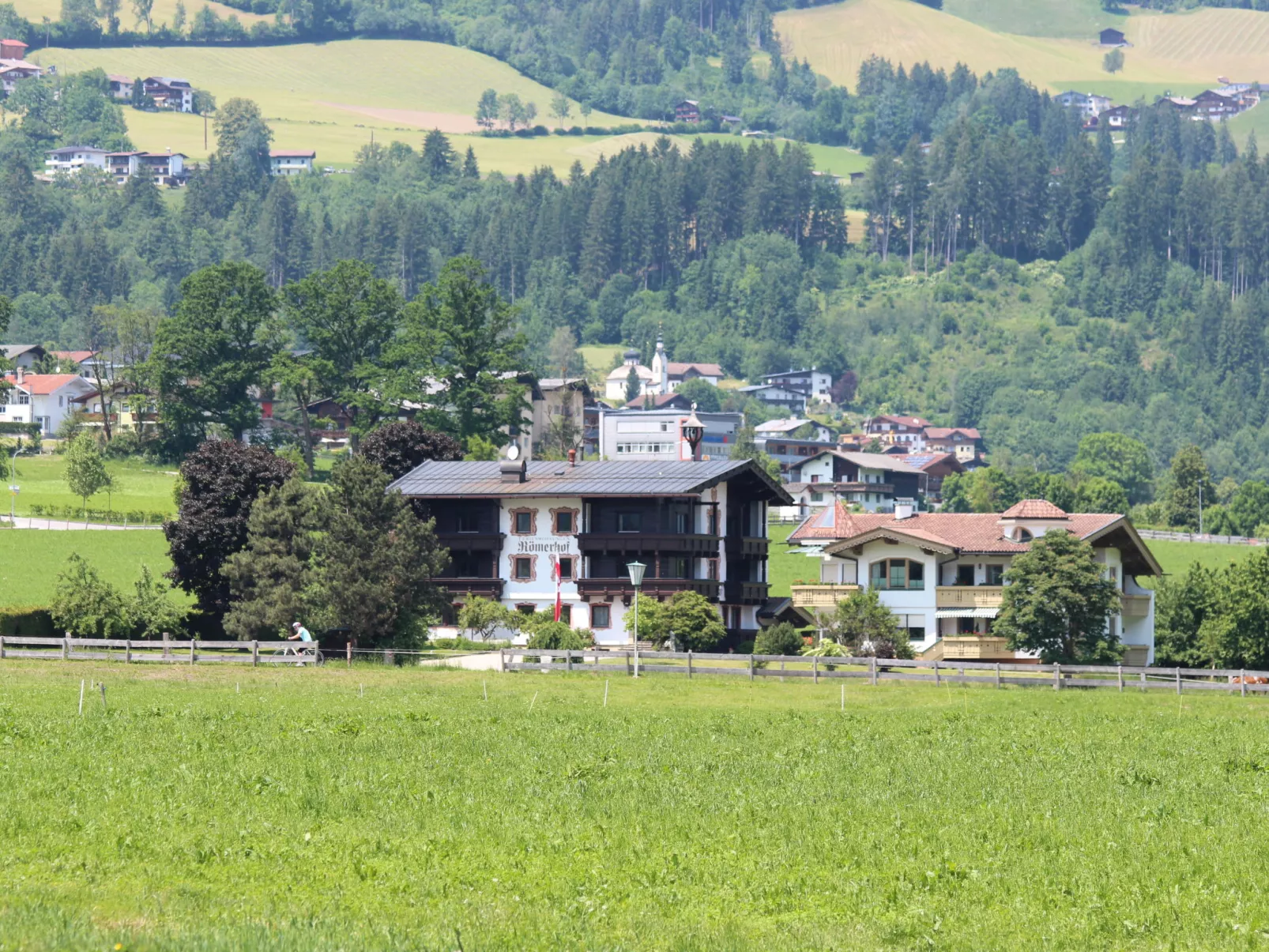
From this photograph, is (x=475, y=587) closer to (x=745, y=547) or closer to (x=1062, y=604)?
(x=745, y=547)

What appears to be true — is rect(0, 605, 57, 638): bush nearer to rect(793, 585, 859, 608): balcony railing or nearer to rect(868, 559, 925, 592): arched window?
rect(793, 585, 859, 608): balcony railing

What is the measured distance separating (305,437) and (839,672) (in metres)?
106

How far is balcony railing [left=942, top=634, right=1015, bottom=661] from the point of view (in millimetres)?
81875

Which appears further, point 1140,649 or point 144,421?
point 144,421

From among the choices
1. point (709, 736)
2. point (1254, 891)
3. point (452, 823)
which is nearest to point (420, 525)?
point (709, 736)

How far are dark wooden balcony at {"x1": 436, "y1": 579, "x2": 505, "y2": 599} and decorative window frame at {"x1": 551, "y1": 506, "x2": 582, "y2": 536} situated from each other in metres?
3.04

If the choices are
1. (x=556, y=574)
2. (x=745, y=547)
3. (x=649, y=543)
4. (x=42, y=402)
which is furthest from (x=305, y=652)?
(x=42, y=402)

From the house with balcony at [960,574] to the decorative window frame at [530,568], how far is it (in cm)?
1052

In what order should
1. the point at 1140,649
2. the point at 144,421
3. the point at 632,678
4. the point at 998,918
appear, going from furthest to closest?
1. the point at 144,421
2. the point at 1140,649
3. the point at 632,678
4. the point at 998,918

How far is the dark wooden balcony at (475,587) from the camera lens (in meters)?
84.3

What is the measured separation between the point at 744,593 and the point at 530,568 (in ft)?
28.4

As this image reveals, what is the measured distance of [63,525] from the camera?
11619cm

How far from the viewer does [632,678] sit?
195 ft

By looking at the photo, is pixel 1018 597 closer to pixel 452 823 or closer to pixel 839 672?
pixel 839 672
